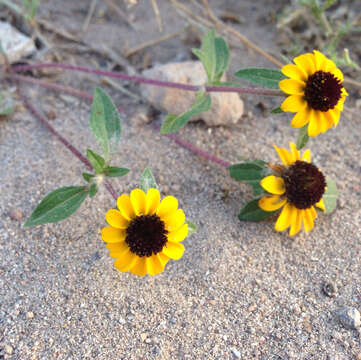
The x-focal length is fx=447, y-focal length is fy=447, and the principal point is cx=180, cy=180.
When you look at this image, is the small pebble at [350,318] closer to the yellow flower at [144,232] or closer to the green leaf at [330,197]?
the green leaf at [330,197]

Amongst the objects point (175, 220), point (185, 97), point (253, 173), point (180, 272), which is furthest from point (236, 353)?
point (185, 97)

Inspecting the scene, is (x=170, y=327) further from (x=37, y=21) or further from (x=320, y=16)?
(x=37, y=21)

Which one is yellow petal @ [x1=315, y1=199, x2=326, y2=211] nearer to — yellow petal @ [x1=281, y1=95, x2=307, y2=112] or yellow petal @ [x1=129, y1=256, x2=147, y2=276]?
yellow petal @ [x1=281, y1=95, x2=307, y2=112]

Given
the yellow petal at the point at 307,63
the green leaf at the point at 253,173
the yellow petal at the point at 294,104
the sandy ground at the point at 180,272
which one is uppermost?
the yellow petal at the point at 307,63

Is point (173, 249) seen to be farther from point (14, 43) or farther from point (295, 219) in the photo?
point (14, 43)

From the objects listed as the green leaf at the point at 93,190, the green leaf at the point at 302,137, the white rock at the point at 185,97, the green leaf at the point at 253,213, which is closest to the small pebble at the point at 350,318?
the green leaf at the point at 253,213

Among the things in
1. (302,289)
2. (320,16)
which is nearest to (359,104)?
(320,16)

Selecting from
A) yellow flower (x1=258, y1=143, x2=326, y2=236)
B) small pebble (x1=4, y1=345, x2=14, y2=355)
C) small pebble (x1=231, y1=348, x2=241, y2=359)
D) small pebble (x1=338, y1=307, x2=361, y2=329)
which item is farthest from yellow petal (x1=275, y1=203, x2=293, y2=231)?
small pebble (x1=4, y1=345, x2=14, y2=355)
